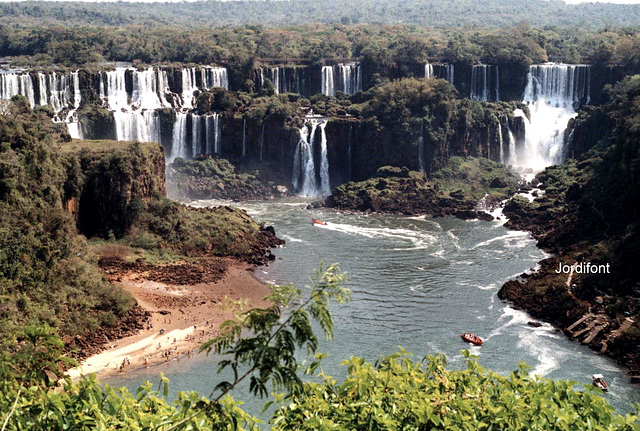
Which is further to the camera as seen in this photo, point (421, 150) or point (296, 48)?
point (296, 48)

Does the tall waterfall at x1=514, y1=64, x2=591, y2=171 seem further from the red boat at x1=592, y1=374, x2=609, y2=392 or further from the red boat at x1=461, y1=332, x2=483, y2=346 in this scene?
the red boat at x1=592, y1=374, x2=609, y2=392

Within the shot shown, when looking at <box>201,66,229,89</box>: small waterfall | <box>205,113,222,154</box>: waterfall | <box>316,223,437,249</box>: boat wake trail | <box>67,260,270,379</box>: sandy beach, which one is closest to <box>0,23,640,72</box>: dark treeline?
<box>201,66,229,89</box>: small waterfall

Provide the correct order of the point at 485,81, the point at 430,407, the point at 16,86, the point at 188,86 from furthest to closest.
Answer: the point at 485,81 < the point at 188,86 < the point at 16,86 < the point at 430,407

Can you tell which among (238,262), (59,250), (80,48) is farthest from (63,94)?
(59,250)

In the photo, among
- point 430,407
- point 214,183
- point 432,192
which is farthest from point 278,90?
point 430,407

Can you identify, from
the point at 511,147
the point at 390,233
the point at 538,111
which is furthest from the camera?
the point at 538,111

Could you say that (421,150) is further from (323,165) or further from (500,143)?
(500,143)
